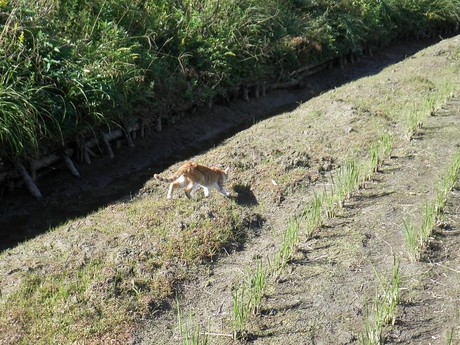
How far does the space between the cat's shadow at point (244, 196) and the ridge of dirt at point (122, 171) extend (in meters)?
1.64

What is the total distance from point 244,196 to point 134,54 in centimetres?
347

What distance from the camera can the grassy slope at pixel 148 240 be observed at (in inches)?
169

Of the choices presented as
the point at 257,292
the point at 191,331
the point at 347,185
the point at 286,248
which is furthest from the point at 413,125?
the point at 191,331

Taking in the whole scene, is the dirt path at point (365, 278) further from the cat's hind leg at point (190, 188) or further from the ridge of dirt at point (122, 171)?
the ridge of dirt at point (122, 171)

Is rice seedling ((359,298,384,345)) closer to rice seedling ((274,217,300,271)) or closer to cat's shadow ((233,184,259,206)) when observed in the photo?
rice seedling ((274,217,300,271))

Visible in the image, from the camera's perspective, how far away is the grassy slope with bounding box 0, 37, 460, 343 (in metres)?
4.28

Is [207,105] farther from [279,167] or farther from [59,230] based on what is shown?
[59,230]

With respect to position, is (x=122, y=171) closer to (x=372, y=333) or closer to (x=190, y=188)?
(x=190, y=188)

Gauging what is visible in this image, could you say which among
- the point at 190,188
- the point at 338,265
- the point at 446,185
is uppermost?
the point at 190,188

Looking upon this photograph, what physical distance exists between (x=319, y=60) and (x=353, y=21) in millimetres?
1933

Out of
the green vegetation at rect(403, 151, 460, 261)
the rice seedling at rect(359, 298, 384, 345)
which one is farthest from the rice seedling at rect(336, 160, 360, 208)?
the rice seedling at rect(359, 298, 384, 345)

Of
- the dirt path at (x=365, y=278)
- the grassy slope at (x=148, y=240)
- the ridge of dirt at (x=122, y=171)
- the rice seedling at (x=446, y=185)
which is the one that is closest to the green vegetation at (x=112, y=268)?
the grassy slope at (x=148, y=240)

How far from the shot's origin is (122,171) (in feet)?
27.3

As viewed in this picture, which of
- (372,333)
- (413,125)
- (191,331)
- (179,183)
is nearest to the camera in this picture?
(372,333)
